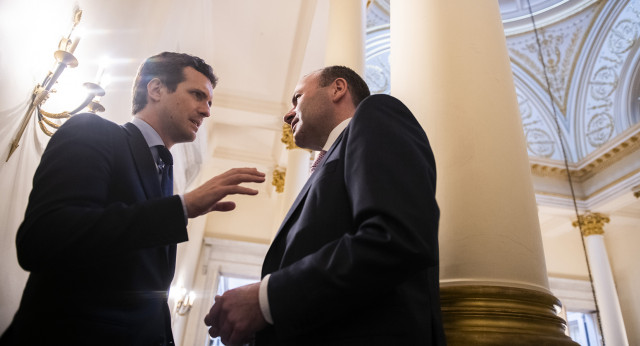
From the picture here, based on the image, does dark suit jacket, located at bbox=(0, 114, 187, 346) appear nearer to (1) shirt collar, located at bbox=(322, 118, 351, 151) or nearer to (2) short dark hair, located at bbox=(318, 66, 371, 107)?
(1) shirt collar, located at bbox=(322, 118, 351, 151)

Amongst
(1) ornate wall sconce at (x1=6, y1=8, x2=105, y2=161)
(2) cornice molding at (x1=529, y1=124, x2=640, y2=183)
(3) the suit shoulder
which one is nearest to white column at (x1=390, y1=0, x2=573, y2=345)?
(3) the suit shoulder

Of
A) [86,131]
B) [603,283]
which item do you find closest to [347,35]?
[86,131]

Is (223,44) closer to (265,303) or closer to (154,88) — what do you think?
(154,88)

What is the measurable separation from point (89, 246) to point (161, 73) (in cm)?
99

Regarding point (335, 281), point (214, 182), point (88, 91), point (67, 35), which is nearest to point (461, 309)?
point (335, 281)

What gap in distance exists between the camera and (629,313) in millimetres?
12023

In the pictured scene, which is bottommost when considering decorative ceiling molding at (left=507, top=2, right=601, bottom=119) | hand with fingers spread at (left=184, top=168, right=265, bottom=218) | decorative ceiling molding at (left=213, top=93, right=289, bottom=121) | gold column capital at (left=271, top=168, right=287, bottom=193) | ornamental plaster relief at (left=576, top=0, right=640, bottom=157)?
hand with fingers spread at (left=184, top=168, right=265, bottom=218)

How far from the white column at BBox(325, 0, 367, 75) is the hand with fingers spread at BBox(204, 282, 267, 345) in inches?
131

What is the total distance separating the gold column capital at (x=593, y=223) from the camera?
10656 millimetres

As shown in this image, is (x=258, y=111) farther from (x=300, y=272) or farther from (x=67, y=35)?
(x=300, y=272)

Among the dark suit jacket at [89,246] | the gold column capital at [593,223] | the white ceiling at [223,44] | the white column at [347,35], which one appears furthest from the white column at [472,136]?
the gold column capital at [593,223]

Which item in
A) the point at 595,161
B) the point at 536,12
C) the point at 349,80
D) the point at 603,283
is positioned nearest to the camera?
the point at 349,80

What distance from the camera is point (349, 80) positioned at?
1728 mm

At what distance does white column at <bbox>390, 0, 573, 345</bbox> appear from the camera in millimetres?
1237
